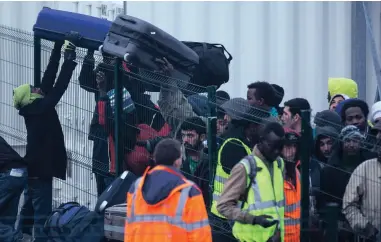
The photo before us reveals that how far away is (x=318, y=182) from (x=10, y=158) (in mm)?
2490

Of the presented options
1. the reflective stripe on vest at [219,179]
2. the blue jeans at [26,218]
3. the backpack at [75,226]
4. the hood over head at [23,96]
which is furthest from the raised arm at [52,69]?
the reflective stripe on vest at [219,179]

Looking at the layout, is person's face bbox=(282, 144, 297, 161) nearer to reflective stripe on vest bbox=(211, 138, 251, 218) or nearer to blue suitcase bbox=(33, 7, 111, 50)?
reflective stripe on vest bbox=(211, 138, 251, 218)

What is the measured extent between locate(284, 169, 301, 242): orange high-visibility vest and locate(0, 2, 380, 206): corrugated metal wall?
3.32m

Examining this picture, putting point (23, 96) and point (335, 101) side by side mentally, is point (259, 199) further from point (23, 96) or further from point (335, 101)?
point (335, 101)

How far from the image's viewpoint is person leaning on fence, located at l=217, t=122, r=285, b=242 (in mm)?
7723

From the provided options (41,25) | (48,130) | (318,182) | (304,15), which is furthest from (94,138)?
(304,15)

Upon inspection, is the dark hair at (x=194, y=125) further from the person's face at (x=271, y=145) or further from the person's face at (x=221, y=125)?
the person's face at (x=271, y=145)

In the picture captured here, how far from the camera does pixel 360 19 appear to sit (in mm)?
11844

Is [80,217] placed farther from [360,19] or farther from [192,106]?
[360,19]

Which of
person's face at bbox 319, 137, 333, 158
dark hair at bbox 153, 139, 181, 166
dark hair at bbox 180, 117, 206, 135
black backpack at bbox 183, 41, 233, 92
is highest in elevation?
black backpack at bbox 183, 41, 233, 92

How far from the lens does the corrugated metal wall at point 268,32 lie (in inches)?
439

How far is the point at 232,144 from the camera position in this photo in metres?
8.35

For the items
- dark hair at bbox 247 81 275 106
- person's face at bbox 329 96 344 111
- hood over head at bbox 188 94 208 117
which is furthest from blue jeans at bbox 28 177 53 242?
person's face at bbox 329 96 344 111

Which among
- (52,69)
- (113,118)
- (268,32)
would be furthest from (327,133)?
(268,32)
